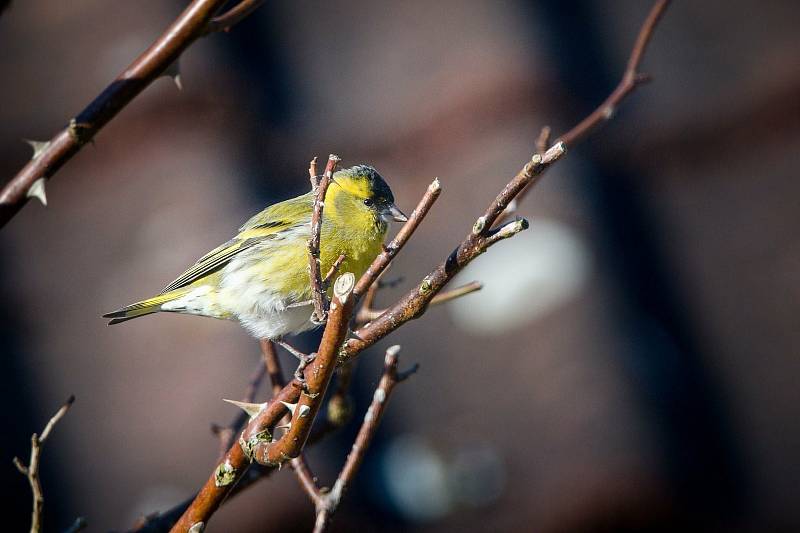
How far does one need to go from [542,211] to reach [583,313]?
718 millimetres

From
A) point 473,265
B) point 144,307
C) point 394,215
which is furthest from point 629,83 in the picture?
point 473,265

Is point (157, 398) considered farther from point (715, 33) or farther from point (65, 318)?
point (715, 33)

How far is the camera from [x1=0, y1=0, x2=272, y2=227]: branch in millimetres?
1925

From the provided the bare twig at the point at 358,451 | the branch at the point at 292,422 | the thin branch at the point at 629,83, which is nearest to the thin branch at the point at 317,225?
the branch at the point at 292,422

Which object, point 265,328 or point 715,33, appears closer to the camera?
point 265,328

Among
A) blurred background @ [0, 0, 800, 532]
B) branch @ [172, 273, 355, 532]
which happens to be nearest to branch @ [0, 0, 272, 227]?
branch @ [172, 273, 355, 532]

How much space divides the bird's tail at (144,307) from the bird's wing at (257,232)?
3 cm

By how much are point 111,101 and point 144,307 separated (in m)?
1.42

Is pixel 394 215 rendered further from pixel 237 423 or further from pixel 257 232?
pixel 237 423

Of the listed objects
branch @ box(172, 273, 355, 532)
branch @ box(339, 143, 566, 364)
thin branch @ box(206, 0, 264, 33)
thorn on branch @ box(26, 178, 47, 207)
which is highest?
thin branch @ box(206, 0, 264, 33)

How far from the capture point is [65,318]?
5.36 meters

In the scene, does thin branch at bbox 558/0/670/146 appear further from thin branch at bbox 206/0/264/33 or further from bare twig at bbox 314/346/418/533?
thin branch at bbox 206/0/264/33

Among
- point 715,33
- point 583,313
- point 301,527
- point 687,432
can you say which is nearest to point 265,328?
point 301,527

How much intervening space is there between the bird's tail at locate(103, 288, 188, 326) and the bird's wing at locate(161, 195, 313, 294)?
3 cm
